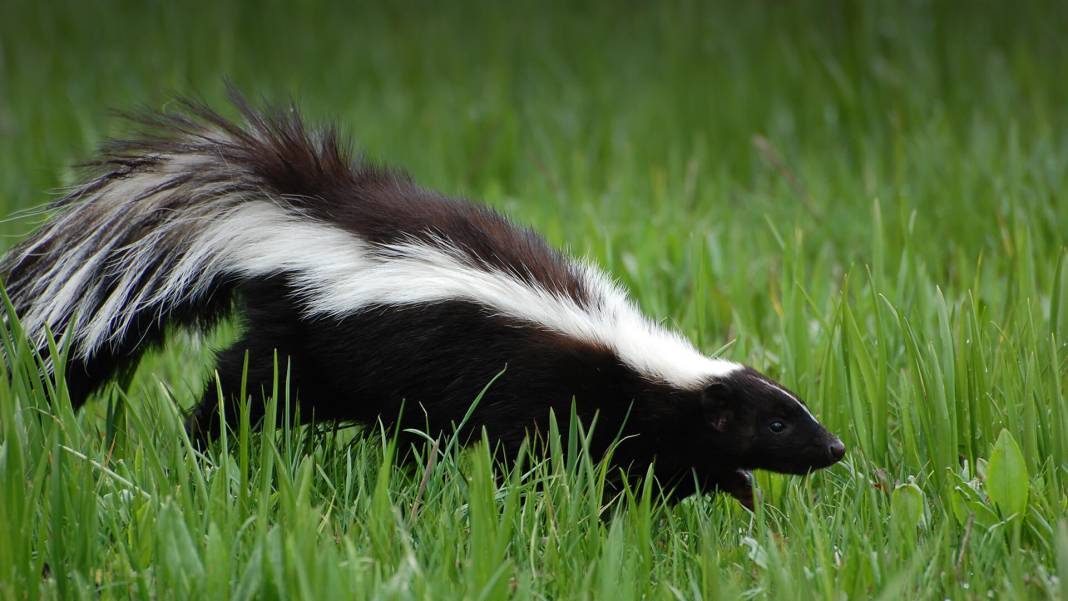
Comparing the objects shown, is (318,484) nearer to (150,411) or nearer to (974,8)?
(150,411)

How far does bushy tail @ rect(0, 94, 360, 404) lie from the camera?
11.4 ft

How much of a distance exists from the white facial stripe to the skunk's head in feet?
0.24

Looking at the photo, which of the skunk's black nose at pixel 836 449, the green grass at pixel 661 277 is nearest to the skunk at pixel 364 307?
the skunk's black nose at pixel 836 449

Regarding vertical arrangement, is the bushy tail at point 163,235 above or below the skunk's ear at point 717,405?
above

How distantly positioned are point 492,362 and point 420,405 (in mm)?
247

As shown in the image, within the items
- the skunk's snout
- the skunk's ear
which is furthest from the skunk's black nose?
the skunk's ear

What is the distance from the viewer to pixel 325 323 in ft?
11.1

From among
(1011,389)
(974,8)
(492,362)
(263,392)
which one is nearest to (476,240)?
(492,362)

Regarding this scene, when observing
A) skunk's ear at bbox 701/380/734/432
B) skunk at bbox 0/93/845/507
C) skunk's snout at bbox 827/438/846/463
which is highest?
skunk at bbox 0/93/845/507

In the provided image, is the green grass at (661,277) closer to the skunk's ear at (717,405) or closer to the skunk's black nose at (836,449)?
the skunk's black nose at (836,449)

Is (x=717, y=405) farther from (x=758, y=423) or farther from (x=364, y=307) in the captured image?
(x=364, y=307)

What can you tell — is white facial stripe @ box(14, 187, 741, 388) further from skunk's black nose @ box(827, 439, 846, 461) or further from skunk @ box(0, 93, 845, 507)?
skunk's black nose @ box(827, 439, 846, 461)

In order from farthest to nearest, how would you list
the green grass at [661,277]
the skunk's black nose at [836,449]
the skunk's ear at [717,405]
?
the skunk's ear at [717,405], the skunk's black nose at [836,449], the green grass at [661,277]

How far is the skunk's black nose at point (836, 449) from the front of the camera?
3.26m
